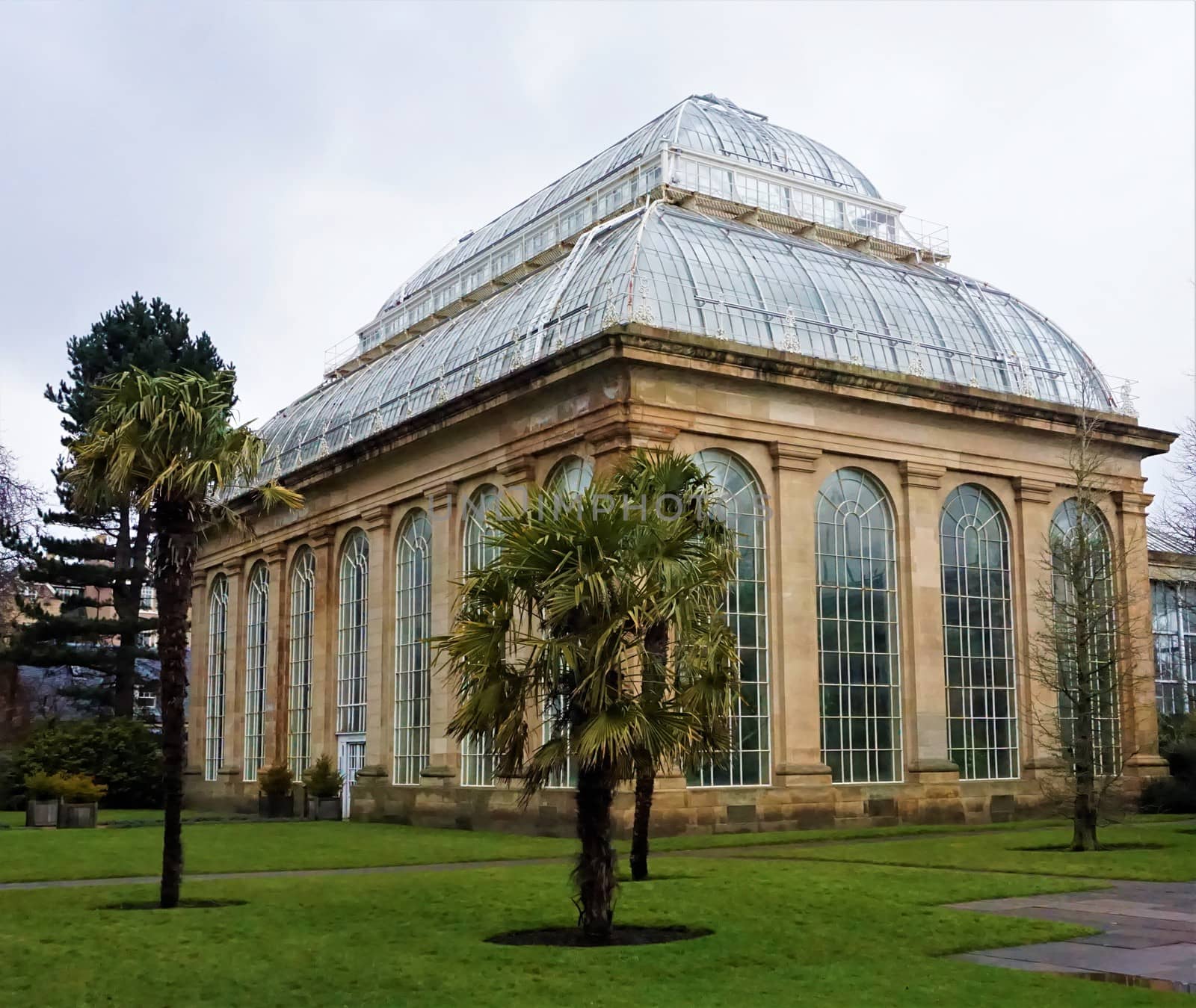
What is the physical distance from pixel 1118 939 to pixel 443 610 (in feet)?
90.7

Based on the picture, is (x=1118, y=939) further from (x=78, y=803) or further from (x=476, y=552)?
(x=78, y=803)

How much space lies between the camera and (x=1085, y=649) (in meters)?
31.6

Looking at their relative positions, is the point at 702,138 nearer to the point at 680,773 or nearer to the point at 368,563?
the point at 368,563

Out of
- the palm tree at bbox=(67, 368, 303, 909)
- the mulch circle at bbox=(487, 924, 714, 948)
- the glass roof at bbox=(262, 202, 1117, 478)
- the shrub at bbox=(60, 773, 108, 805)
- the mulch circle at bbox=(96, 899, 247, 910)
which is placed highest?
the glass roof at bbox=(262, 202, 1117, 478)

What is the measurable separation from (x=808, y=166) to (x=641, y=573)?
3653 centimetres

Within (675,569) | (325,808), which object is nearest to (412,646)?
(325,808)

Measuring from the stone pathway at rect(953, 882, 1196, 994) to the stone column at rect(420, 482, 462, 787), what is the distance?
22774mm

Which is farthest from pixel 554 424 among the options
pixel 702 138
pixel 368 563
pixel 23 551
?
pixel 23 551

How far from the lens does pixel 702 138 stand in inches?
1912

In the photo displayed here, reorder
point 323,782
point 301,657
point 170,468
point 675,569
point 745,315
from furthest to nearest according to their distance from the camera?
point 301,657 → point 323,782 → point 745,315 → point 170,468 → point 675,569

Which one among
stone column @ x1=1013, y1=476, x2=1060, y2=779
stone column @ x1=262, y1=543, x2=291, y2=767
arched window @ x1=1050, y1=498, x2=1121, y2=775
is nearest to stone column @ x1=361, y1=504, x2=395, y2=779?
stone column @ x1=262, y1=543, x2=291, y2=767

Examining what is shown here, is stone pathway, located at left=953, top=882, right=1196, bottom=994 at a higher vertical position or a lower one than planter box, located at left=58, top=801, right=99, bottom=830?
higher

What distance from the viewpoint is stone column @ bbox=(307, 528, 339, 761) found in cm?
4844

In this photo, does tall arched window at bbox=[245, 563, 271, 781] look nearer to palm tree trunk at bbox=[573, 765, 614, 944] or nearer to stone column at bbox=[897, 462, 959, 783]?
stone column at bbox=[897, 462, 959, 783]
